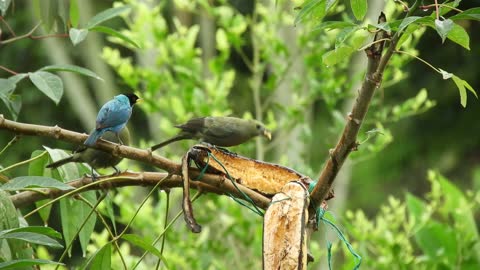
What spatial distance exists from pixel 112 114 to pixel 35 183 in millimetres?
689

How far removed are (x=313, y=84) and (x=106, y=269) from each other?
213 centimetres

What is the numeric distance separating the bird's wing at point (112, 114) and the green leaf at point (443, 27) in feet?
3.57

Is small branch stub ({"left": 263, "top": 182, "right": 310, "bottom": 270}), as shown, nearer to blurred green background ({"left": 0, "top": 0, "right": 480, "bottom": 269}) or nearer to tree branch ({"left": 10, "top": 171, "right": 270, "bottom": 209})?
tree branch ({"left": 10, "top": 171, "right": 270, "bottom": 209})

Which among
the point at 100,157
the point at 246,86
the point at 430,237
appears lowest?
the point at 100,157

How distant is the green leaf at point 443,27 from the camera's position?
3.65ft

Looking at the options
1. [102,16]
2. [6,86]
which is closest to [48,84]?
[6,86]

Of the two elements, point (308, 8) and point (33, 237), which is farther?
point (33, 237)

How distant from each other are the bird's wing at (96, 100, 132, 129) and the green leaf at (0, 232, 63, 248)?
24.2 inches

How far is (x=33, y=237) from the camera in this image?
1461mm

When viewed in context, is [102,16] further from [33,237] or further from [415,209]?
[415,209]

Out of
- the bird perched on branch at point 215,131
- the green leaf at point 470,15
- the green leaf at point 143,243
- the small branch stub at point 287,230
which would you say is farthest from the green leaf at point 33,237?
the bird perched on branch at point 215,131

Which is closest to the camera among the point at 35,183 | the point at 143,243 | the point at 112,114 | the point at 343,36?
the point at 343,36

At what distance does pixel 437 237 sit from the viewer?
11.0 feet

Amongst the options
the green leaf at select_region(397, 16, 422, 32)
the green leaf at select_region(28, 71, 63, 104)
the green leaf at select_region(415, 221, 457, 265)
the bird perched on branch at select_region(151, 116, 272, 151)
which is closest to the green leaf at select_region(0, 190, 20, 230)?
the green leaf at select_region(28, 71, 63, 104)
